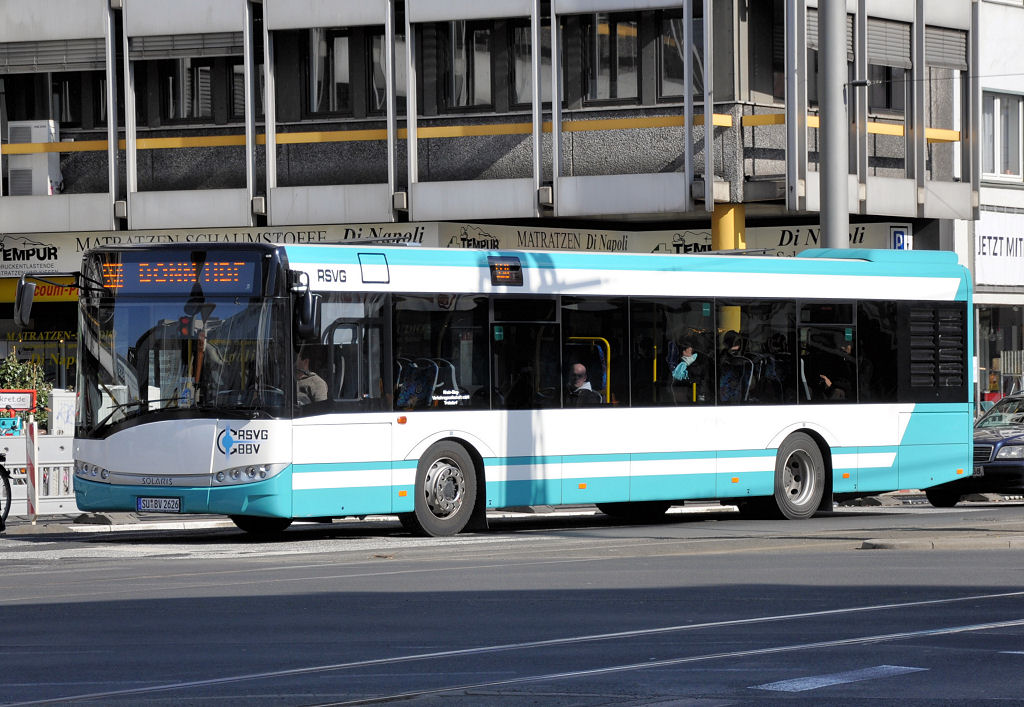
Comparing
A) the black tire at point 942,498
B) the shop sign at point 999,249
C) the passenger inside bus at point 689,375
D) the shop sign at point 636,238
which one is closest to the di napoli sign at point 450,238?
the shop sign at point 636,238

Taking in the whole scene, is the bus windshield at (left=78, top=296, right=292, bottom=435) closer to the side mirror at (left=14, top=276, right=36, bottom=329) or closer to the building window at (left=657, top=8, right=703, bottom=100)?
the side mirror at (left=14, top=276, right=36, bottom=329)

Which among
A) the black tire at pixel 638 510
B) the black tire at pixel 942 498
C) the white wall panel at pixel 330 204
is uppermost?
the white wall panel at pixel 330 204

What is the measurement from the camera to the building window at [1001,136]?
3675 centimetres

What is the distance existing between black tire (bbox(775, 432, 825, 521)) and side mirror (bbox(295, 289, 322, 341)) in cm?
611

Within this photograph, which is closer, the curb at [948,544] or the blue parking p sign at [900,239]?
the curb at [948,544]

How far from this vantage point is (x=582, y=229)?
32.5 meters

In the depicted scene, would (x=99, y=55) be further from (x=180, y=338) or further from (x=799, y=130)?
(x=180, y=338)

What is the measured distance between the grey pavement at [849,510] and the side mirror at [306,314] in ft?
14.6

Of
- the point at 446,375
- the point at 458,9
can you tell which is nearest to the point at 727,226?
the point at 458,9

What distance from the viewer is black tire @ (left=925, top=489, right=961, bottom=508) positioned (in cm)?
2433

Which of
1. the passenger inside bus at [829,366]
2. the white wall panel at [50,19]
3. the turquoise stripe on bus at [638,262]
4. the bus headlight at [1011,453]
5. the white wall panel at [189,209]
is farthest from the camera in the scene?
the white wall panel at [50,19]

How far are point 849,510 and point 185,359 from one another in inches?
405

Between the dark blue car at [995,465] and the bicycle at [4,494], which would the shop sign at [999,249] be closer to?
the dark blue car at [995,465]

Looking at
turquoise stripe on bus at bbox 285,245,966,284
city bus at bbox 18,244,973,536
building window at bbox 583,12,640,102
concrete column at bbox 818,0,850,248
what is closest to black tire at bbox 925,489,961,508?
city bus at bbox 18,244,973,536
